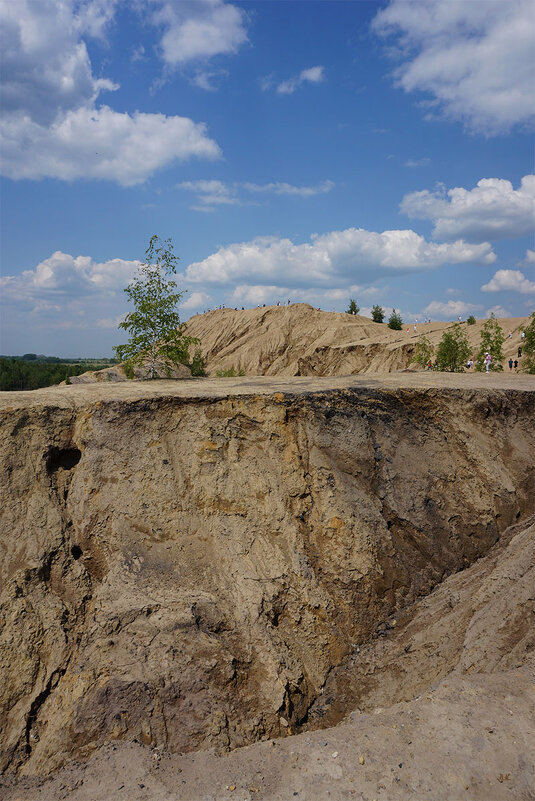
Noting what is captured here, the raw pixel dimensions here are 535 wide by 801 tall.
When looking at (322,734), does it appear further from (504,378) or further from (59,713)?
(504,378)

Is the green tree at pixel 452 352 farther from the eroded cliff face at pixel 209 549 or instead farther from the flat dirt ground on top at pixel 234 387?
the eroded cliff face at pixel 209 549

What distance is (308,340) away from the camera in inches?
2218

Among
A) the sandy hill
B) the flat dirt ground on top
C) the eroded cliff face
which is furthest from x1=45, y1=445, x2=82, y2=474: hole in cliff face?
the sandy hill

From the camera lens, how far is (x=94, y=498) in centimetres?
1014

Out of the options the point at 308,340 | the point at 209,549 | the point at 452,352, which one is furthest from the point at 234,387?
the point at 308,340

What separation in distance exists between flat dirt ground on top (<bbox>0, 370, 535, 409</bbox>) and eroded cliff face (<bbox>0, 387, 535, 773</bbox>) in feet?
1.00

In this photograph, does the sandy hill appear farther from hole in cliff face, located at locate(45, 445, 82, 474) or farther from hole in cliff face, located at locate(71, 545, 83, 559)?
hole in cliff face, located at locate(71, 545, 83, 559)

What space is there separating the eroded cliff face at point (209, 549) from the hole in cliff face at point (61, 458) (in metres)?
0.03

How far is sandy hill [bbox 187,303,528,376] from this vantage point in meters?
45.0

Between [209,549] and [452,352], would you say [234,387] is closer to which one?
[209,549]

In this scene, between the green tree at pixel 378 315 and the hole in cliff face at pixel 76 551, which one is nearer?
the hole in cliff face at pixel 76 551

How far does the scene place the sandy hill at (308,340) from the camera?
44969mm

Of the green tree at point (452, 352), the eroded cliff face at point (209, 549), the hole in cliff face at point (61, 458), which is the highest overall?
the green tree at point (452, 352)

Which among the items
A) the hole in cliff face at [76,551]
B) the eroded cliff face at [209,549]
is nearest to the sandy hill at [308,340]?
the eroded cliff face at [209,549]
